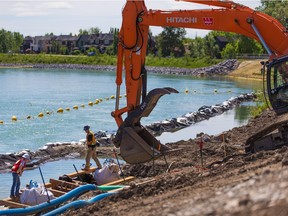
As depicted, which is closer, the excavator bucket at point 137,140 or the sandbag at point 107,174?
the sandbag at point 107,174

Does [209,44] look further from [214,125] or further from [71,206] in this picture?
[71,206]

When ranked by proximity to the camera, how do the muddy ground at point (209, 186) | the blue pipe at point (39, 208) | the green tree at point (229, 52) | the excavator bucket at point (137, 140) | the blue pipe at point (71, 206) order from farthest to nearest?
the green tree at point (229, 52) < the excavator bucket at point (137, 140) < the blue pipe at point (39, 208) < the blue pipe at point (71, 206) < the muddy ground at point (209, 186)

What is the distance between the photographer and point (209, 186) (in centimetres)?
918

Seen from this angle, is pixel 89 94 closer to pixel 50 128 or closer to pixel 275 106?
pixel 50 128

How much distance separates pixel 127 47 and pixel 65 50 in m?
123

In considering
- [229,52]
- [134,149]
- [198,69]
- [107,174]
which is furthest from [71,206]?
[229,52]

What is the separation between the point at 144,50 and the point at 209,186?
719 cm

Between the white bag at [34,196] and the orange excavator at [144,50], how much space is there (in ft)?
9.59

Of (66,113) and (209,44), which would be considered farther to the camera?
(209,44)

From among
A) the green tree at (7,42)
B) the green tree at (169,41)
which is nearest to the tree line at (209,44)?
the green tree at (169,41)

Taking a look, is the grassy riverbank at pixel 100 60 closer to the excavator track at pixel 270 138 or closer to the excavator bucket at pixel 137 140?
the excavator bucket at pixel 137 140

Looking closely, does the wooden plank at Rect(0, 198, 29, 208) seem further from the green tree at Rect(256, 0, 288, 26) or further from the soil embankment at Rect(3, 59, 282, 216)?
the green tree at Rect(256, 0, 288, 26)


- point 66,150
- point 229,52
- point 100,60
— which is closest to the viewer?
point 66,150

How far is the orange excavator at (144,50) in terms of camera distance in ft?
46.0
